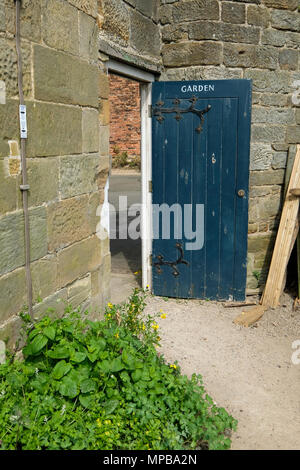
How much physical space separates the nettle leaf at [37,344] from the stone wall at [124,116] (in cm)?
1552

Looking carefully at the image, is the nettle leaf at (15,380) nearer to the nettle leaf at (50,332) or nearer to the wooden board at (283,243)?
the nettle leaf at (50,332)

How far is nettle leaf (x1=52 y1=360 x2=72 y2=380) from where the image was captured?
103 inches

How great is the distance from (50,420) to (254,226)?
320 cm

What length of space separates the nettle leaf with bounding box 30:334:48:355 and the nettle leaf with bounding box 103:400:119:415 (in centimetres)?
49

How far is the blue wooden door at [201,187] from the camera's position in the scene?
15.1 feet

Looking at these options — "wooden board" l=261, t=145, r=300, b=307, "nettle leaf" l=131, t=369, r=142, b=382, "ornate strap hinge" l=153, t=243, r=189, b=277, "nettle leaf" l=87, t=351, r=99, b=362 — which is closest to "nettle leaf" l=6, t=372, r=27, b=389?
"nettle leaf" l=87, t=351, r=99, b=362

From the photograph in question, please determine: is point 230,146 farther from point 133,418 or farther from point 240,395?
point 133,418

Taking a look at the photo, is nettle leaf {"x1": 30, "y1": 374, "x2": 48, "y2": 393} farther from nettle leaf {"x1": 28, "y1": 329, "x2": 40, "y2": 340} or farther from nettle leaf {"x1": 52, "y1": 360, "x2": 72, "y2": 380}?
nettle leaf {"x1": 28, "y1": 329, "x2": 40, "y2": 340}

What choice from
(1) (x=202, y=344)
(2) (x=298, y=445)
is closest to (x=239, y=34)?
(1) (x=202, y=344)

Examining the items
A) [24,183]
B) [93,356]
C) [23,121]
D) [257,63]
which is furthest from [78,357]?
[257,63]

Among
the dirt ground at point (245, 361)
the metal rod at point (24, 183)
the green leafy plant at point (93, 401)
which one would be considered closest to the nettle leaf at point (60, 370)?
the green leafy plant at point (93, 401)

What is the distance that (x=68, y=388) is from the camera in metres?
2.57

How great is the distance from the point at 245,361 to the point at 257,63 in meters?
2.95

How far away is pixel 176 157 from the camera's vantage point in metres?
4.75
